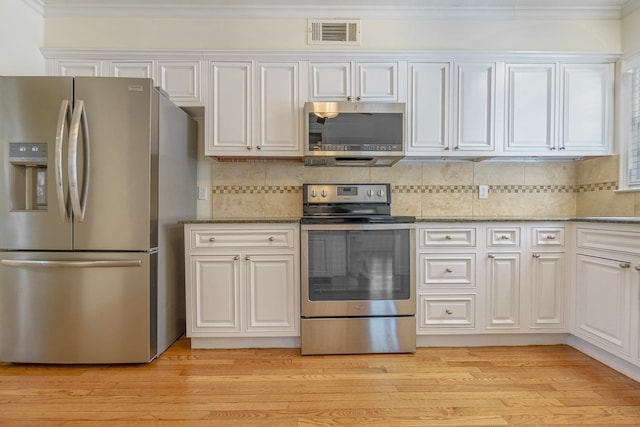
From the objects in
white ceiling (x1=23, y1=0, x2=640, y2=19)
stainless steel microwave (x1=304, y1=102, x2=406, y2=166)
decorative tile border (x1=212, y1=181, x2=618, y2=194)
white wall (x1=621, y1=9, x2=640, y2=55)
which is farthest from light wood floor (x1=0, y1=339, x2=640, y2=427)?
white ceiling (x1=23, y1=0, x2=640, y2=19)

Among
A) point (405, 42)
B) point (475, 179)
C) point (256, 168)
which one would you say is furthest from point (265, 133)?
point (475, 179)

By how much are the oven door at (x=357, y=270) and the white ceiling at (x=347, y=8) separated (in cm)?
169

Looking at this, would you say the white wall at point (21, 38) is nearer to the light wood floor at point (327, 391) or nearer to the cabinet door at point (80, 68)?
the cabinet door at point (80, 68)

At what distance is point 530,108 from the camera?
2615 mm

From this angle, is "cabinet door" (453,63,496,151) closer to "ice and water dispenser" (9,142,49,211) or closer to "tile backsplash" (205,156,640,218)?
"tile backsplash" (205,156,640,218)

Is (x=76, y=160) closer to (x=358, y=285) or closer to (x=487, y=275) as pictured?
(x=358, y=285)

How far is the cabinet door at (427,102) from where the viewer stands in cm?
260

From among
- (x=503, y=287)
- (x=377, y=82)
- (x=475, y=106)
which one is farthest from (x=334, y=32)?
(x=503, y=287)

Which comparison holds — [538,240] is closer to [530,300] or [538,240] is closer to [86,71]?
[530,300]

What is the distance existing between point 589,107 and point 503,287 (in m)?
1.53

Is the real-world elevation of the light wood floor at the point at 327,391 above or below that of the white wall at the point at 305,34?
below

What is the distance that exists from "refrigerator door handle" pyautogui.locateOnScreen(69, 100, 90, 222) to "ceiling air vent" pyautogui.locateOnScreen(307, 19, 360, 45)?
1.67 m

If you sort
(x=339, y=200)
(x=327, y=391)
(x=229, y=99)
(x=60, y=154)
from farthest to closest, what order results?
(x=339, y=200) < (x=229, y=99) < (x=60, y=154) < (x=327, y=391)

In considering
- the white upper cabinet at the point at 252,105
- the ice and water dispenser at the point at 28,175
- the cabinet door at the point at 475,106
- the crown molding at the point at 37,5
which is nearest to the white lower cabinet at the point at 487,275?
the cabinet door at the point at 475,106
